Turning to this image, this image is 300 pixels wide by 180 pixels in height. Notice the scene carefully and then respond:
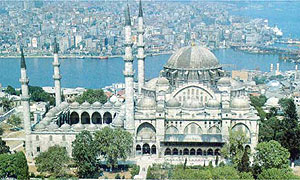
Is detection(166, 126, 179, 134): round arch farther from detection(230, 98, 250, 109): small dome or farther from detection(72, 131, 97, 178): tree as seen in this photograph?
detection(72, 131, 97, 178): tree

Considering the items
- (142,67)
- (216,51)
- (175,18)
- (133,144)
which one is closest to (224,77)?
(142,67)

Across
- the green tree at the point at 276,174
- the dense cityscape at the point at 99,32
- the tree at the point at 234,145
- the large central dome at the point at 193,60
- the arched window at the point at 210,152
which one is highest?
the dense cityscape at the point at 99,32

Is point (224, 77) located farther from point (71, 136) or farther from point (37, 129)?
point (37, 129)

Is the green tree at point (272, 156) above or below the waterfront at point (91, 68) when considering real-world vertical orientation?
below

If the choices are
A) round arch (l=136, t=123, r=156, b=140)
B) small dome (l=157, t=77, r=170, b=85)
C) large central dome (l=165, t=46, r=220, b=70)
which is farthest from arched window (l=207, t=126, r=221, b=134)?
large central dome (l=165, t=46, r=220, b=70)

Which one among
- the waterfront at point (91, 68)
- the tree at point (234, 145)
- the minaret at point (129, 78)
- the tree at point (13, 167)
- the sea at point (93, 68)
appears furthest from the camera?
the waterfront at point (91, 68)

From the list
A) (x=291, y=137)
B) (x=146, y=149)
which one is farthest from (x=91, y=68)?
(x=291, y=137)

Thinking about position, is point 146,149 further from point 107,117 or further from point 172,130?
point 107,117

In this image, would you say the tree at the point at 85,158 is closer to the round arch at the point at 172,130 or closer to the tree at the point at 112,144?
the tree at the point at 112,144

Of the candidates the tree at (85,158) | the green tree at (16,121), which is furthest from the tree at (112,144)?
the green tree at (16,121)
